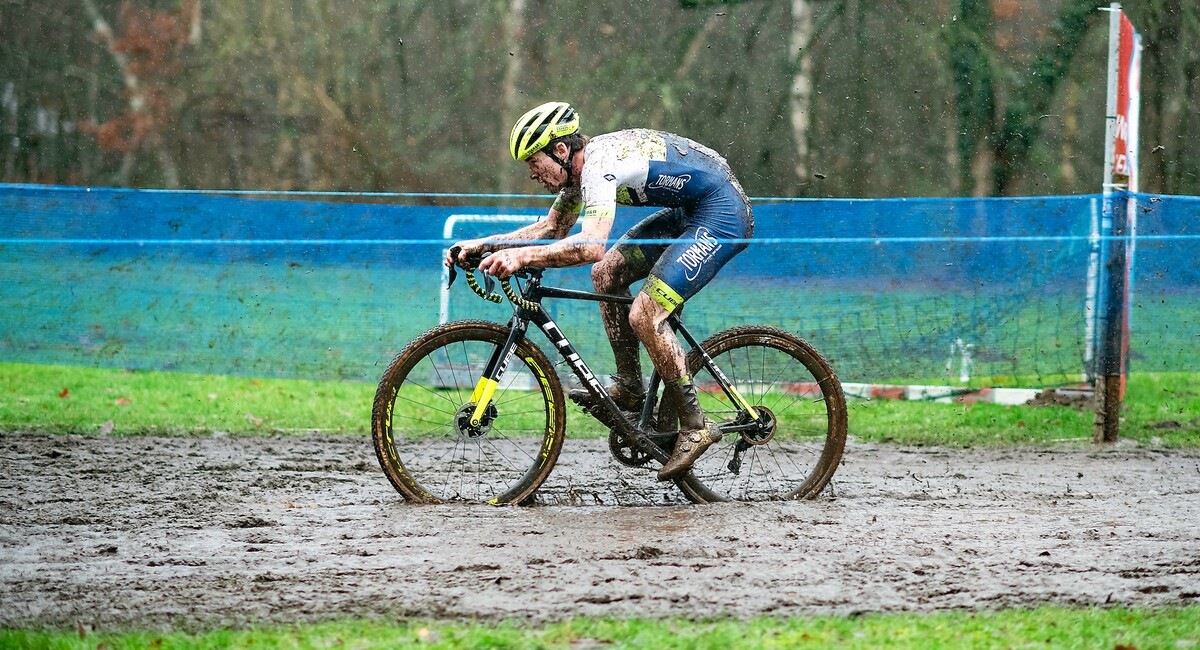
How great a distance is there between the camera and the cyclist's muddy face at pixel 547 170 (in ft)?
20.2

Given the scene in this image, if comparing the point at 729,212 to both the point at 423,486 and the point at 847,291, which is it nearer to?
the point at 423,486

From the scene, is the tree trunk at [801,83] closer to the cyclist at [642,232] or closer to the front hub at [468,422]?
the cyclist at [642,232]

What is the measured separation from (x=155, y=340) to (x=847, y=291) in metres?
4.88

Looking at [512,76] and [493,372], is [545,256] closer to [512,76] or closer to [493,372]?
[493,372]

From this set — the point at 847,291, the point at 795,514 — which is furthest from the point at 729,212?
the point at 847,291

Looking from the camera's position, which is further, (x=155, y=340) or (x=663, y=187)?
(x=155, y=340)

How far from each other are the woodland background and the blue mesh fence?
24.2ft

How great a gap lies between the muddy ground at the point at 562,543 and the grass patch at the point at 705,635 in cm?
15

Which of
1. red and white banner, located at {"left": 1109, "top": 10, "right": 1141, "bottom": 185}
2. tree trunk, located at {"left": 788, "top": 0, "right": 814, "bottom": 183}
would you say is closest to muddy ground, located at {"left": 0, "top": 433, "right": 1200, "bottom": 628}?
red and white banner, located at {"left": 1109, "top": 10, "right": 1141, "bottom": 185}

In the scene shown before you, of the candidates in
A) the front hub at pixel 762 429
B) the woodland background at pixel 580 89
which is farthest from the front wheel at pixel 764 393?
the woodland background at pixel 580 89

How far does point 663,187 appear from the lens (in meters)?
6.17

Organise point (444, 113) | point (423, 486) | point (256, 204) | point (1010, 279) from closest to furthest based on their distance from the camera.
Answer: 1. point (423, 486)
2. point (1010, 279)
3. point (256, 204)
4. point (444, 113)

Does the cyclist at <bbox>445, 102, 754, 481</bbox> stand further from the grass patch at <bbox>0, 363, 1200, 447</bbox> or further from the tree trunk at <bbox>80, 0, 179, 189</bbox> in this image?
the tree trunk at <bbox>80, 0, 179, 189</bbox>

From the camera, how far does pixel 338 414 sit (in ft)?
31.8
